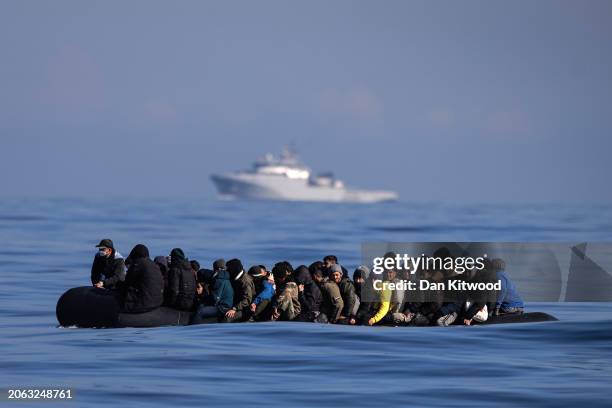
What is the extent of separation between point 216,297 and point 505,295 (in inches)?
208

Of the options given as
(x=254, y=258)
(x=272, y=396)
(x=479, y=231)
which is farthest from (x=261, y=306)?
(x=479, y=231)

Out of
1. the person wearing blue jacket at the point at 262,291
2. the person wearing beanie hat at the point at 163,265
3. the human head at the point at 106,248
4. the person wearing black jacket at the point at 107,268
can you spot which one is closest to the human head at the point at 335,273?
the person wearing blue jacket at the point at 262,291

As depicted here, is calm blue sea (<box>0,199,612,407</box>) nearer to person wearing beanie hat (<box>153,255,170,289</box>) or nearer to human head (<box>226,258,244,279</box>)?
human head (<box>226,258,244,279</box>)

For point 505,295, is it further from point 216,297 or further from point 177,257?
point 177,257

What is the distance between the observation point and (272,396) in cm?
1639

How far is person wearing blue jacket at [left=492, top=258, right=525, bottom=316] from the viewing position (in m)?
Result: 22.1

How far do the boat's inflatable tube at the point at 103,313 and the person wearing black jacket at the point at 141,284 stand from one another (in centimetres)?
16

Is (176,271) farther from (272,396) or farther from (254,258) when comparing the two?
(254,258)

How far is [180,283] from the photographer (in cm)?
2277

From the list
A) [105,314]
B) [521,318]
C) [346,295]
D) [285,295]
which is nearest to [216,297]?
[285,295]

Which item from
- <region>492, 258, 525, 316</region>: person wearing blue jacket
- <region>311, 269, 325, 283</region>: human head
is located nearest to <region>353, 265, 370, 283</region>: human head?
<region>311, 269, 325, 283</region>: human head

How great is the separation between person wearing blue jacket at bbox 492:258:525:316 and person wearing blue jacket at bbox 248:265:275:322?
13.5ft

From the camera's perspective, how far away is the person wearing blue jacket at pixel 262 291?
23047 millimetres

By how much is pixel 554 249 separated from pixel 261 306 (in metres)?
6.04
